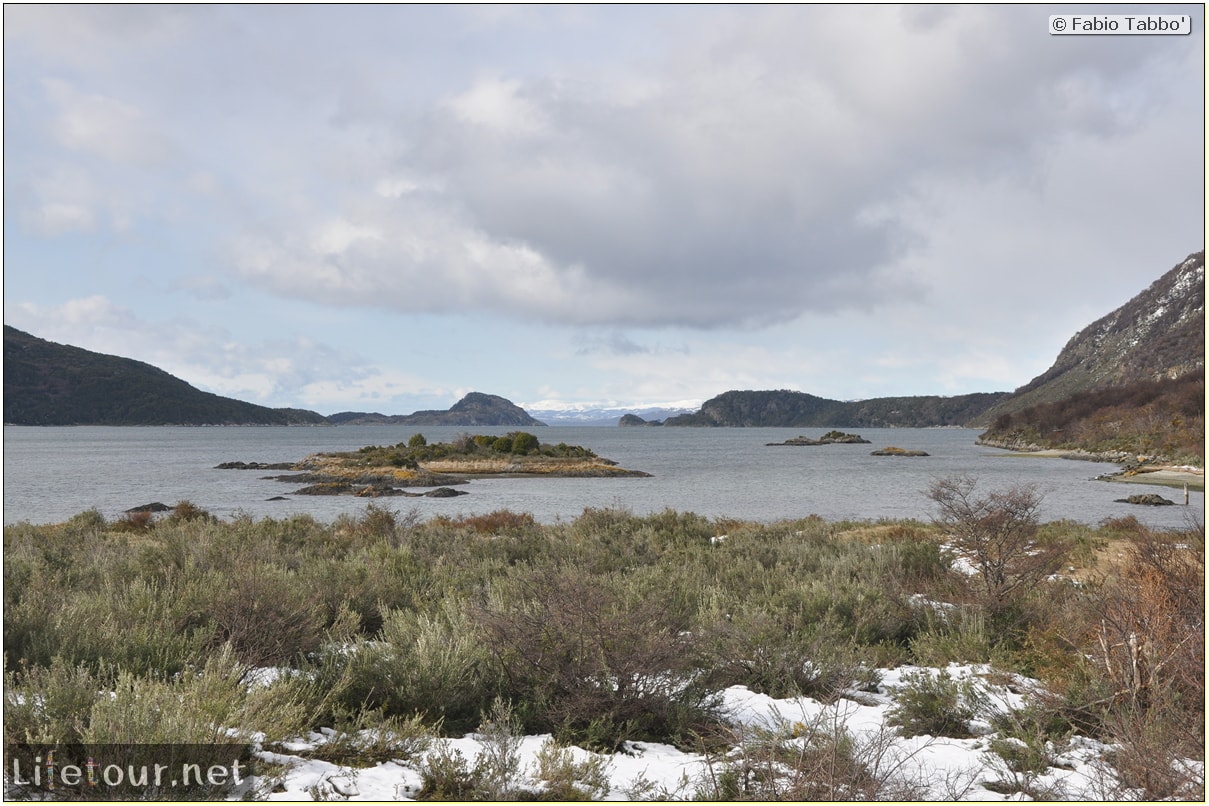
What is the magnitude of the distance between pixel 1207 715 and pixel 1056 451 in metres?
114

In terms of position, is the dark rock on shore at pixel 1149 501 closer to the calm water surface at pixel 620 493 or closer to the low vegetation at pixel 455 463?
the calm water surface at pixel 620 493

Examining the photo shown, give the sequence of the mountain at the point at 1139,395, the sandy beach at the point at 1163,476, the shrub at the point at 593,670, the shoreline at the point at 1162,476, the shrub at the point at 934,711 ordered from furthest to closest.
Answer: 1. the mountain at the point at 1139,395
2. the sandy beach at the point at 1163,476
3. the shoreline at the point at 1162,476
4. the shrub at the point at 934,711
5. the shrub at the point at 593,670

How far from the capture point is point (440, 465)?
70.6 metres

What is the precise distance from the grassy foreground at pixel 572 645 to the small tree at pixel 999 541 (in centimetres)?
4

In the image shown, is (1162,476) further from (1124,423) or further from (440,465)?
(440,465)

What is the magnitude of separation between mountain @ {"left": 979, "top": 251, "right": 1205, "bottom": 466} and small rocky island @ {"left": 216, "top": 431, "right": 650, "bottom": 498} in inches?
1938

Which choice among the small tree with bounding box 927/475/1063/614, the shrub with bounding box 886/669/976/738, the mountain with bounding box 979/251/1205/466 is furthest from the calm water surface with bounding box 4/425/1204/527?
the shrub with bounding box 886/669/976/738

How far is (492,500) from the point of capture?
43.5 m

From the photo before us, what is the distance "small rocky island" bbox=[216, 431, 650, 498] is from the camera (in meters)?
56.4

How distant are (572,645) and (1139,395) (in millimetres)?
123785

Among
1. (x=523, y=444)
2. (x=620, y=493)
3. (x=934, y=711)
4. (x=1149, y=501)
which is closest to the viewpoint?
(x=934, y=711)

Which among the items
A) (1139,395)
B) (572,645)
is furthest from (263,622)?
(1139,395)

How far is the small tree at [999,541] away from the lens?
27.6 feet

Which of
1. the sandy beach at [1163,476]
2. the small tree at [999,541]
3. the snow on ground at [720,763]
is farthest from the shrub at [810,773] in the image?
the sandy beach at [1163,476]
